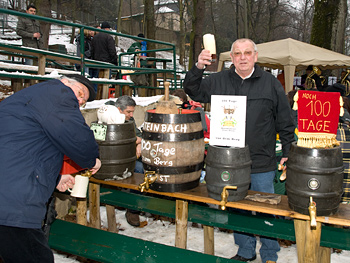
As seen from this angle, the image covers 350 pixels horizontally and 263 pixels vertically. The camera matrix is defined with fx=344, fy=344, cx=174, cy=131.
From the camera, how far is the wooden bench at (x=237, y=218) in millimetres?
2242

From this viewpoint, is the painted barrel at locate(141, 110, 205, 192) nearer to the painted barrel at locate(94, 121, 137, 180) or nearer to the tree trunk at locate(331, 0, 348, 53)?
the painted barrel at locate(94, 121, 137, 180)

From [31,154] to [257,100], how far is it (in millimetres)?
1853

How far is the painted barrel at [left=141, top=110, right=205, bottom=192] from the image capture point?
2.58 meters

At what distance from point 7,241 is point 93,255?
2.88 ft

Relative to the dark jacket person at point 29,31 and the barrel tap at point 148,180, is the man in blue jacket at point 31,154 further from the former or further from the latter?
the dark jacket person at point 29,31

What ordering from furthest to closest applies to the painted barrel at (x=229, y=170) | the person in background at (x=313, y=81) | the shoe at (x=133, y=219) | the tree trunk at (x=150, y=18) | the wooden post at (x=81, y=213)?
the tree trunk at (x=150, y=18) → the person in background at (x=313, y=81) → the shoe at (x=133, y=219) → the wooden post at (x=81, y=213) → the painted barrel at (x=229, y=170)

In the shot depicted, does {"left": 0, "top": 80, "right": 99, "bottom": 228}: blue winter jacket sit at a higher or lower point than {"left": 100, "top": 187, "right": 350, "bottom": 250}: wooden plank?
higher

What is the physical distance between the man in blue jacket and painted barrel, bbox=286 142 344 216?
54.1 inches

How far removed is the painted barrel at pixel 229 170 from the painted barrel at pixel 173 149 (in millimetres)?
223

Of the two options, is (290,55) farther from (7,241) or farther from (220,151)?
(7,241)

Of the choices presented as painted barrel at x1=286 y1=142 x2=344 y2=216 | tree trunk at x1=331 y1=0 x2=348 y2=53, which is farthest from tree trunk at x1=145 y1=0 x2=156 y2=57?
painted barrel at x1=286 y1=142 x2=344 y2=216

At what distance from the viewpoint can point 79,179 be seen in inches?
106

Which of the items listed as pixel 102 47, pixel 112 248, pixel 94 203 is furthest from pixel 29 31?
pixel 112 248

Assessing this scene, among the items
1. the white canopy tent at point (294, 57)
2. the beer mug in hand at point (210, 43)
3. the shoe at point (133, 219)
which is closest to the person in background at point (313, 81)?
the white canopy tent at point (294, 57)
